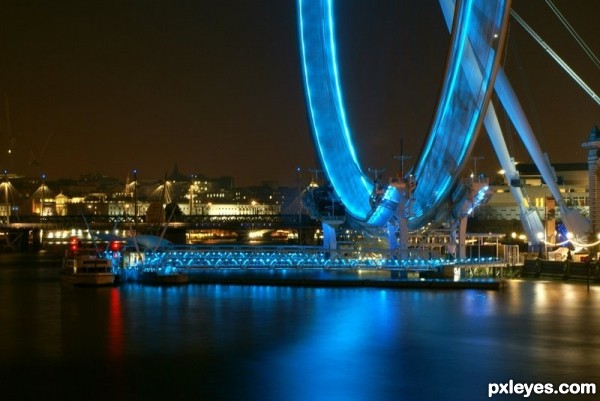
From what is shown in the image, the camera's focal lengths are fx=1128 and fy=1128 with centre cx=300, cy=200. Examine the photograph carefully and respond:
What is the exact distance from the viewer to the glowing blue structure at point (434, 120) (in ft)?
102

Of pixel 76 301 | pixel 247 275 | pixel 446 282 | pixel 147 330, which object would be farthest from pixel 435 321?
pixel 247 275

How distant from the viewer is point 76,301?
35062 millimetres

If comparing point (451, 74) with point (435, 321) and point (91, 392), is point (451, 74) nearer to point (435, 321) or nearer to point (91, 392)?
point (435, 321)

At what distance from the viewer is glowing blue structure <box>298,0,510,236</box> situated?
3122 centimetres

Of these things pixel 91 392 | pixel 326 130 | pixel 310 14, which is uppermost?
pixel 310 14

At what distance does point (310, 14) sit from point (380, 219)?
26.8 feet

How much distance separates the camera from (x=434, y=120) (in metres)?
34.8

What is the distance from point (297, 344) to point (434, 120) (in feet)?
42.9

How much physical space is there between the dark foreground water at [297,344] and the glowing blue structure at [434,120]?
429 centimetres
